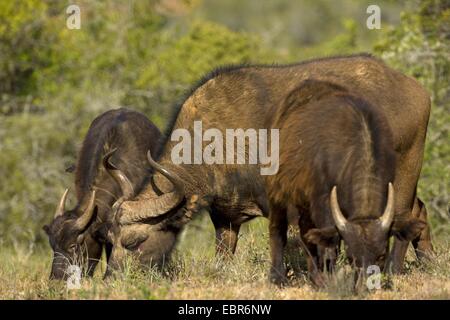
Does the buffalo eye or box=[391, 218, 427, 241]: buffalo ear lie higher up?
box=[391, 218, 427, 241]: buffalo ear

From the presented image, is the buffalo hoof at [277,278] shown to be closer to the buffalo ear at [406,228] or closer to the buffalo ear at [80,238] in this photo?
the buffalo ear at [406,228]

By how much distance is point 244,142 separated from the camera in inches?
416

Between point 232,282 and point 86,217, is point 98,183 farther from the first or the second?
point 232,282

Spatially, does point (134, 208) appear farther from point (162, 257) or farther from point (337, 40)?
point (337, 40)

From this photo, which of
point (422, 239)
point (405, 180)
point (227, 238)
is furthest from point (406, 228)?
point (227, 238)

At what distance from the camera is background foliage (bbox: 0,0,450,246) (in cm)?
1972

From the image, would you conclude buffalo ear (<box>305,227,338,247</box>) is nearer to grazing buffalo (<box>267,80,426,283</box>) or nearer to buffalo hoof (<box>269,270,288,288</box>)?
grazing buffalo (<box>267,80,426,283</box>)

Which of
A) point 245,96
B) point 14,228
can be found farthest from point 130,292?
point 14,228

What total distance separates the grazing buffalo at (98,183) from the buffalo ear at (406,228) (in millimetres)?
3645

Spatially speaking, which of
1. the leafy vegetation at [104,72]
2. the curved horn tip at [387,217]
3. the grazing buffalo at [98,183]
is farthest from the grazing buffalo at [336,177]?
the leafy vegetation at [104,72]

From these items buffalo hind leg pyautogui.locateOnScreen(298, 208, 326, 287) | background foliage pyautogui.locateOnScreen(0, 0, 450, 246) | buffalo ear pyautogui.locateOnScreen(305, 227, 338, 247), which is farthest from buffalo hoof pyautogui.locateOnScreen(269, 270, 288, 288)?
background foliage pyautogui.locateOnScreen(0, 0, 450, 246)

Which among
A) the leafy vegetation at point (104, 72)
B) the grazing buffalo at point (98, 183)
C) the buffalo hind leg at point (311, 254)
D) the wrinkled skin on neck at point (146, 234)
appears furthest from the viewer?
the leafy vegetation at point (104, 72)

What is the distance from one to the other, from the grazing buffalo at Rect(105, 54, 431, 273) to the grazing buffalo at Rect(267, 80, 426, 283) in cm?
72

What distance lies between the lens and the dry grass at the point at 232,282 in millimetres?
8188
